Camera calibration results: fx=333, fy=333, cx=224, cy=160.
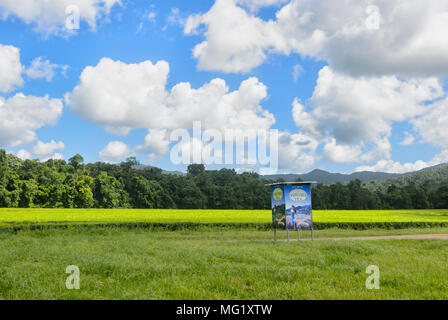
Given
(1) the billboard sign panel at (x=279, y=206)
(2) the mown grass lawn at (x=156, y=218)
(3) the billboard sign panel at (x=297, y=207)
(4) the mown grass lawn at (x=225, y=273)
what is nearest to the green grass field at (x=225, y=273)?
(4) the mown grass lawn at (x=225, y=273)

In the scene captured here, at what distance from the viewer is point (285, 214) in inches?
483

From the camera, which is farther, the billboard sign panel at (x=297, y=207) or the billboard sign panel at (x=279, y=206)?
the billboard sign panel at (x=279, y=206)

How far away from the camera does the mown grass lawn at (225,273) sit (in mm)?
5566

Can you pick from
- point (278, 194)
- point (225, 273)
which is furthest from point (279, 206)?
point (225, 273)

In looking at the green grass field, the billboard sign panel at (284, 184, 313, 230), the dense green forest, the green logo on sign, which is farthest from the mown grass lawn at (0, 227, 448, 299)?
the dense green forest

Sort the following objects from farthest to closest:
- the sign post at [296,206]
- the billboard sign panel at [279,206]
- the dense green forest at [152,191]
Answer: the dense green forest at [152,191], the billboard sign panel at [279,206], the sign post at [296,206]

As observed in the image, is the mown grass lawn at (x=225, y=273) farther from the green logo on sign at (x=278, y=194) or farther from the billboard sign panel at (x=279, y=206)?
the green logo on sign at (x=278, y=194)

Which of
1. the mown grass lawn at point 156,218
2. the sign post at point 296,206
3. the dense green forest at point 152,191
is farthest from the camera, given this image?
the dense green forest at point 152,191

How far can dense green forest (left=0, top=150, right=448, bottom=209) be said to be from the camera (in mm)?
47156

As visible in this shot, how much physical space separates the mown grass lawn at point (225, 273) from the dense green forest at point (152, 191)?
42.0 m

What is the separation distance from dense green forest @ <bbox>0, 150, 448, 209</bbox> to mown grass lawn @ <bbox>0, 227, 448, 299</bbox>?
138 ft

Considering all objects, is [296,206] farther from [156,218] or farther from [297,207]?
[156,218]
